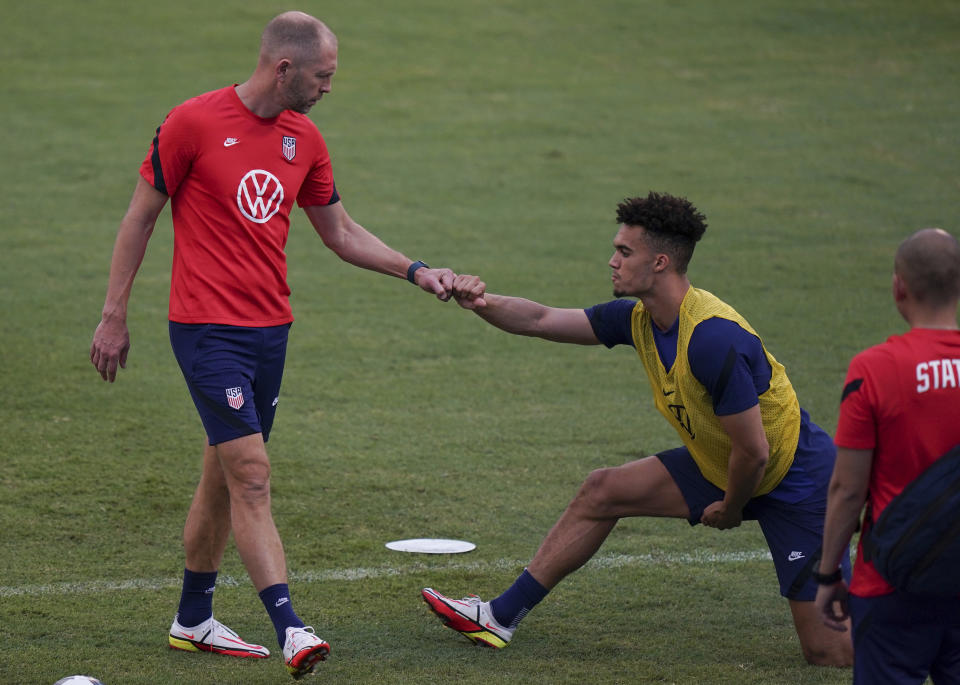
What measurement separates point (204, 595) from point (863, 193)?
478 inches

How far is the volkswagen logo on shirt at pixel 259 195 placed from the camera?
4930 millimetres

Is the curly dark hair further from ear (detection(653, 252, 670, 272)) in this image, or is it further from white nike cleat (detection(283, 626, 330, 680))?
white nike cleat (detection(283, 626, 330, 680))

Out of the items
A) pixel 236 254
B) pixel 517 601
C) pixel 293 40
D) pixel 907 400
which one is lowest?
pixel 517 601

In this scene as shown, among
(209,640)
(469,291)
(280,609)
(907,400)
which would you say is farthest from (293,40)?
(907,400)

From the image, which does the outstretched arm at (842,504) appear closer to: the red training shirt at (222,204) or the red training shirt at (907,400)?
the red training shirt at (907,400)

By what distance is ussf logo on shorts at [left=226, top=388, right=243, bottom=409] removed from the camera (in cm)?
481

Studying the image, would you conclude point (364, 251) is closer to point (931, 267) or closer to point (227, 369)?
point (227, 369)

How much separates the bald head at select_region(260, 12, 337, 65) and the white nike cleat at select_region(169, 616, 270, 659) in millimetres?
2340

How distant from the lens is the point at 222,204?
4.90 m

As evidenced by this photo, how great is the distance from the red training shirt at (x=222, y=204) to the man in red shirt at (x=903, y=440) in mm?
2457

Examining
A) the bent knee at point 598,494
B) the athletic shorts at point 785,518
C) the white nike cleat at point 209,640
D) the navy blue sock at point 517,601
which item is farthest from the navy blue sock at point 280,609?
the athletic shorts at point 785,518

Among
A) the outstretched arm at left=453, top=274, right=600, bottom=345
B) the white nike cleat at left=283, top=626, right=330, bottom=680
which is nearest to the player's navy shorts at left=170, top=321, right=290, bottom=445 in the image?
the white nike cleat at left=283, top=626, right=330, bottom=680

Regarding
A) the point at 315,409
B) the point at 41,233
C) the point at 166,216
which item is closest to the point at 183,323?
the point at 315,409

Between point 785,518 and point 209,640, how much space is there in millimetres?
2455
